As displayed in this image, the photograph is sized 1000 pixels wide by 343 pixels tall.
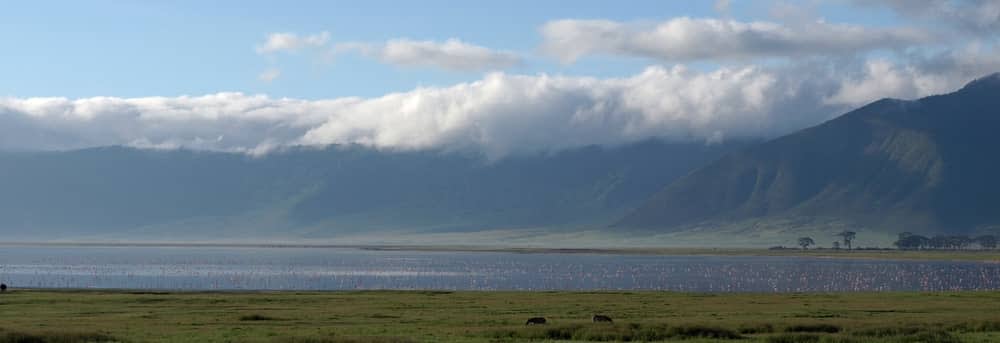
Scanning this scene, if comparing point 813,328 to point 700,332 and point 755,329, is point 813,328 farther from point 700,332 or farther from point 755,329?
point 700,332

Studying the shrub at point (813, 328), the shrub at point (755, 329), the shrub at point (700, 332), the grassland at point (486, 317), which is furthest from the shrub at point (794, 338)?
the shrub at point (813, 328)

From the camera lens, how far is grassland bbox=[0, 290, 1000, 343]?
200 ft

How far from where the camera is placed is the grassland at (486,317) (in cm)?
6097

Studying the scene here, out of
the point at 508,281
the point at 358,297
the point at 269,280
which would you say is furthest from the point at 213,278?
the point at 358,297

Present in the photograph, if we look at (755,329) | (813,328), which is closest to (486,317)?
(755,329)

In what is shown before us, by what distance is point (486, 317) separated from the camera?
78.9 m

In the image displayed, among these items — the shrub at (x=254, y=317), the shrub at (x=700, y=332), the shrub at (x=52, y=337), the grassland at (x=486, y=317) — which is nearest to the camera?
the shrub at (x=52, y=337)

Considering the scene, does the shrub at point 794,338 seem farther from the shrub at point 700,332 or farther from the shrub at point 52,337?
the shrub at point 52,337

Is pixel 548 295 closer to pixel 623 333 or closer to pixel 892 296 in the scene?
pixel 892 296

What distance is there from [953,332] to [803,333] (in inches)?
300

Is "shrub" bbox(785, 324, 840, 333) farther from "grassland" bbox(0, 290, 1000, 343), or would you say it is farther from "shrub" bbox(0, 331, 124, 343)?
"shrub" bbox(0, 331, 124, 343)

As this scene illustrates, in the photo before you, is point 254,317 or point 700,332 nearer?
point 700,332

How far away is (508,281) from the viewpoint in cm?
16712

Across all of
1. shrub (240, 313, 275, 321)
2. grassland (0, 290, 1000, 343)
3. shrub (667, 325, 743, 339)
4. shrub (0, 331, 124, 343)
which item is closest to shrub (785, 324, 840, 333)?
grassland (0, 290, 1000, 343)
